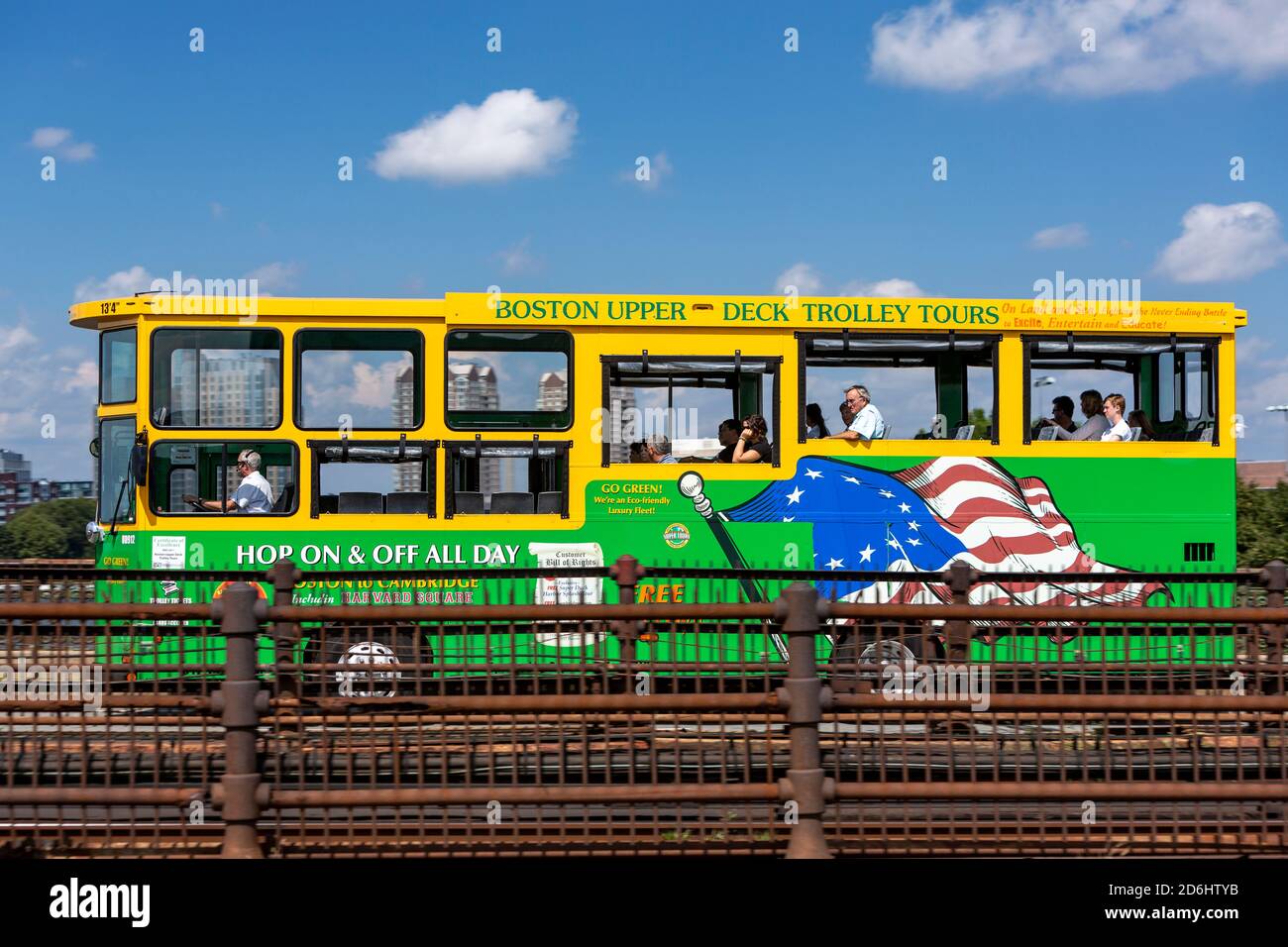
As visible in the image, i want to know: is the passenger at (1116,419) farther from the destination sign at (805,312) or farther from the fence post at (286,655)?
the fence post at (286,655)

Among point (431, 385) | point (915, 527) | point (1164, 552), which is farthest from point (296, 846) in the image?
point (1164, 552)

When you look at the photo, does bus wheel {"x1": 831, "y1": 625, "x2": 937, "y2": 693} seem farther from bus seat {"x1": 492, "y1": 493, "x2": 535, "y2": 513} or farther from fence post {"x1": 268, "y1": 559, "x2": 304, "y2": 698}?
bus seat {"x1": 492, "y1": 493, "x2": 535, "y2": 513}

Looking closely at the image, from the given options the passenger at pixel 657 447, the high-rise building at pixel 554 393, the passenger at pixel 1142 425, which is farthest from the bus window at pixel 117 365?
the passenger at pixel 1142 425

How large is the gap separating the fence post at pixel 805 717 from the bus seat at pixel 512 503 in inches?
212

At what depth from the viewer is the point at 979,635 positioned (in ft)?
19.3

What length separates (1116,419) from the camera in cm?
1055

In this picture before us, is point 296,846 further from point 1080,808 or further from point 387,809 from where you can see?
point 1080,808

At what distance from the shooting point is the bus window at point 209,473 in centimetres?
990

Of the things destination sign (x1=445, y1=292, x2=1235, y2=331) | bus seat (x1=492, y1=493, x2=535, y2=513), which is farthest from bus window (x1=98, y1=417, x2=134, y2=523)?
bus seat (x1=492, y1=493, x2=535, y2=513)

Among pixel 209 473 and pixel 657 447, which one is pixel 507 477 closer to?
pixel 657 447

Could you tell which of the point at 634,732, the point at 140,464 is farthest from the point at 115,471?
the point at 634,732

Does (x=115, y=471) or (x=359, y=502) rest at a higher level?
(x=115, y=471)

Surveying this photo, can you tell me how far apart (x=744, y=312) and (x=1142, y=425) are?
372 cm
